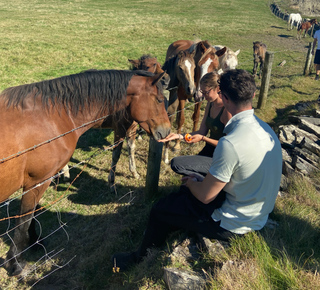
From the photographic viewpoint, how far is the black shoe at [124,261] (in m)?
3.09

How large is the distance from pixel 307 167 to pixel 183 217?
277 centimetres

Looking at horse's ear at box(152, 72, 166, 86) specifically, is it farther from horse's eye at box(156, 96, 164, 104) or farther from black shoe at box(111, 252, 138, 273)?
black shoe at box(111, 252, 138, 273)

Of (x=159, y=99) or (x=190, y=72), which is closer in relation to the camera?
(x=159, y=99)

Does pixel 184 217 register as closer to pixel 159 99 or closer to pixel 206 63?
pixel 159 99

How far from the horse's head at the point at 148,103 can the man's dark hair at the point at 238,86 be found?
1221 mm

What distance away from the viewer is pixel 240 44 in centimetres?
1817

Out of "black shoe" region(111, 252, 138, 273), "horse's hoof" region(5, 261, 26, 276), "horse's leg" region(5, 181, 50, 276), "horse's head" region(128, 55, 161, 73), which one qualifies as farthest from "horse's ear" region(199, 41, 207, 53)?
"horse's hoof" region(5, 261, 26, 276)

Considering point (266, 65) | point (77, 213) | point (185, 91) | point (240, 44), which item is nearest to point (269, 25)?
point (240, 44)

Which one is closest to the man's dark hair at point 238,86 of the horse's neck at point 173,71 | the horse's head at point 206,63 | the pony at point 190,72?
the pony at point 190,72

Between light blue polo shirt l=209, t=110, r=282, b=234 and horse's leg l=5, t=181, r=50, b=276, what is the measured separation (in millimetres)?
2044

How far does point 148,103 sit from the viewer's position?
3.53m

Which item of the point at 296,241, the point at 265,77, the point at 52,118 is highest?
the point at 52,118

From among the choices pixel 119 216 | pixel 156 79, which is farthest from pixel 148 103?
pixel 119 216

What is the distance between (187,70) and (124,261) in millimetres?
3690
